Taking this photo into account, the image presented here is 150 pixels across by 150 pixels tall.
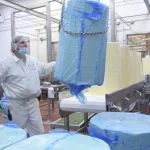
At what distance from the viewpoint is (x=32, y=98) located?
2.03 m

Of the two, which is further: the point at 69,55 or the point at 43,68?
the point at 43,68

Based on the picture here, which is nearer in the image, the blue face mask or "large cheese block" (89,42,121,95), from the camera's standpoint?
"large cheese block" (89,42,121,95)

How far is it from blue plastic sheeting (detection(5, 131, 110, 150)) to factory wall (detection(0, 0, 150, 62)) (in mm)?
5589

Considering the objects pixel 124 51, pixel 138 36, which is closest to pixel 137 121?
pixel 124 51

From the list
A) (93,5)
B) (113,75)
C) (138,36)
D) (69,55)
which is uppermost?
(138,36)

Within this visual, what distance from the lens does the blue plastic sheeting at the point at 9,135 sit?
684mm

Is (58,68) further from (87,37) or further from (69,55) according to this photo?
(87,37)

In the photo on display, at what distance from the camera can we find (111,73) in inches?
58.4

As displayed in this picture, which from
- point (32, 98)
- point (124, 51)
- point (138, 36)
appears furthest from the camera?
point (138, 36)

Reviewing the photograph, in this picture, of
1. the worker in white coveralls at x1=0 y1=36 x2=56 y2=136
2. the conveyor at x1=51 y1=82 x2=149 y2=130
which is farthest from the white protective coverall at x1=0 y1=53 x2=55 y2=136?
the conveyor at x1=51 y1=82 x2=149 y2=130

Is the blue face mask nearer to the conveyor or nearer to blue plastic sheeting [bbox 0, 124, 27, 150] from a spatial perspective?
the conveyor

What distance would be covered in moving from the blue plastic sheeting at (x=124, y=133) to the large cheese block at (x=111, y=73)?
55 cm

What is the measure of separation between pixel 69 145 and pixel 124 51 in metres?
1.17

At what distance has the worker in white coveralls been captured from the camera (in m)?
1.93
